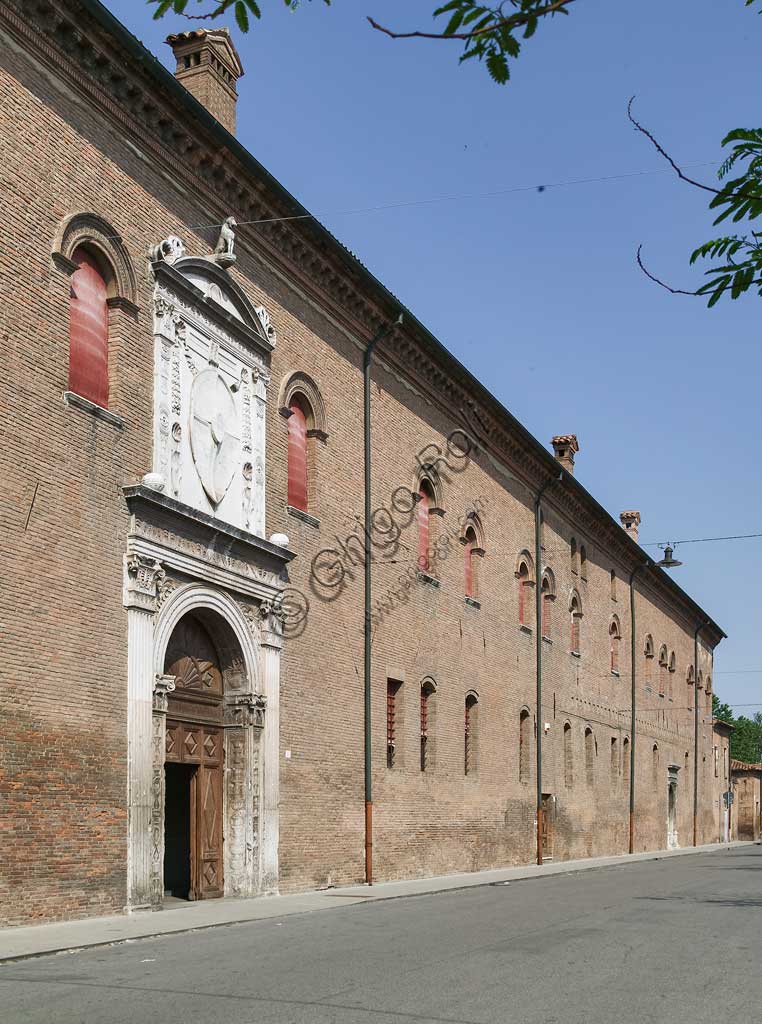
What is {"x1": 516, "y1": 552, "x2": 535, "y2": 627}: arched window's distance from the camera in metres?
33.2

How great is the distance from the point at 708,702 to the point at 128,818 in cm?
4914

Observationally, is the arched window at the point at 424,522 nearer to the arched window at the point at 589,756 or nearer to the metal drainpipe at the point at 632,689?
the arched window at the point at 589,756

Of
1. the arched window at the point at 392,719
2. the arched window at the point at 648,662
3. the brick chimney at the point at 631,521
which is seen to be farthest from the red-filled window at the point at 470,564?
the brick chimney at the point at 631,521

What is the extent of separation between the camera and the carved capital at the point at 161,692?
16.7m

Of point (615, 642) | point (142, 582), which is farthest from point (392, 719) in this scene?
point (615, 642)

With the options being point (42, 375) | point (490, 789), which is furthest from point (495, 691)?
point (42, 375)

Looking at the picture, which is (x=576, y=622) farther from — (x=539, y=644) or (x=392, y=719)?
(x=392, y=719)

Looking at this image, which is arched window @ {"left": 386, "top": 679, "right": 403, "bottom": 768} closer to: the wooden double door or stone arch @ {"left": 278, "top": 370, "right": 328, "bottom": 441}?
stone arch @ {"left": 278, "top": 370, "right": 328, "bottom": 441}

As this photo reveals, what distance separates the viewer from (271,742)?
19.5 meters

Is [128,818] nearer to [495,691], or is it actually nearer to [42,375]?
[42,375]

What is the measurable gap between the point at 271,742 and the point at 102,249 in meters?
7.51

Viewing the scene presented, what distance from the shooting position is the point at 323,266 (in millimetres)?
22000

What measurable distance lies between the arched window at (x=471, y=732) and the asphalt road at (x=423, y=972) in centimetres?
1153

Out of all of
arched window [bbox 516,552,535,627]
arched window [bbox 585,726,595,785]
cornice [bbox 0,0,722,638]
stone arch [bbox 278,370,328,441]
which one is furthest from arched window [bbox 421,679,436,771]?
arched window [bbox 585,726,595,785]
